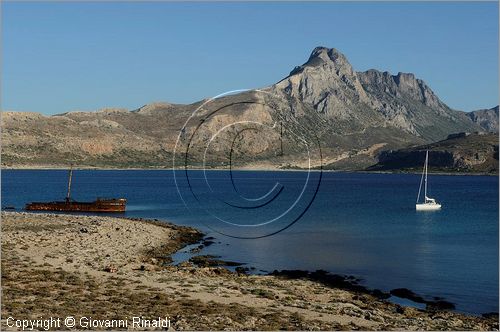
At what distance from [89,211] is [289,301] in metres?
86.0

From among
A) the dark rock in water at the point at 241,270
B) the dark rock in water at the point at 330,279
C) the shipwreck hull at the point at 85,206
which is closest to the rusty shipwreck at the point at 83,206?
the shipwreck hull at the point at 85,206

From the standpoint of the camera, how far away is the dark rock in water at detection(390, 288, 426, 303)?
4644 centimetres

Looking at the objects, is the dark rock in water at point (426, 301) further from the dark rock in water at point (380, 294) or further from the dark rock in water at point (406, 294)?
the dark rock in water at point (380, 294)

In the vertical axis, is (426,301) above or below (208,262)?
below

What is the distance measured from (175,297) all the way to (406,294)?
785 inches

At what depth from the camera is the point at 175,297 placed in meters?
38.2

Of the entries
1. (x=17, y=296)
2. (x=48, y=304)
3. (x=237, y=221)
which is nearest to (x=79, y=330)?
(x=48, y=304)

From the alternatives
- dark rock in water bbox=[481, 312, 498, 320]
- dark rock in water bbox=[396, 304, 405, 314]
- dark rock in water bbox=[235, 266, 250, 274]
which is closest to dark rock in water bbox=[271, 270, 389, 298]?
dark rock in water bbox=[235, 266, 250, 274]

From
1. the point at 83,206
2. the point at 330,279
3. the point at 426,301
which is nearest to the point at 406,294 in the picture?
the point at 426,301

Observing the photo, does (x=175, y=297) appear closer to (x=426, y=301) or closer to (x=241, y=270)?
(x=241, y=270)

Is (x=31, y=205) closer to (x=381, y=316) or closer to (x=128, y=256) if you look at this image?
(x=128, y=256)

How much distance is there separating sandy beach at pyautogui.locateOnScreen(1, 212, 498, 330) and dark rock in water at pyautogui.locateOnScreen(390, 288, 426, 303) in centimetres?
303

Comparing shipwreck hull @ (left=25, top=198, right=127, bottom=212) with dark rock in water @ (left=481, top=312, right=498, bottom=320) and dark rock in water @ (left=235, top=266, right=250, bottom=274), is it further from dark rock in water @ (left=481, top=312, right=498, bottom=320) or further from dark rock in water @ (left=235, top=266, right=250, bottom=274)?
dark rock in water @ (left=481, top=312, right=498, bottom=320)

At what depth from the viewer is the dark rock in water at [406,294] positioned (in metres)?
46.4
